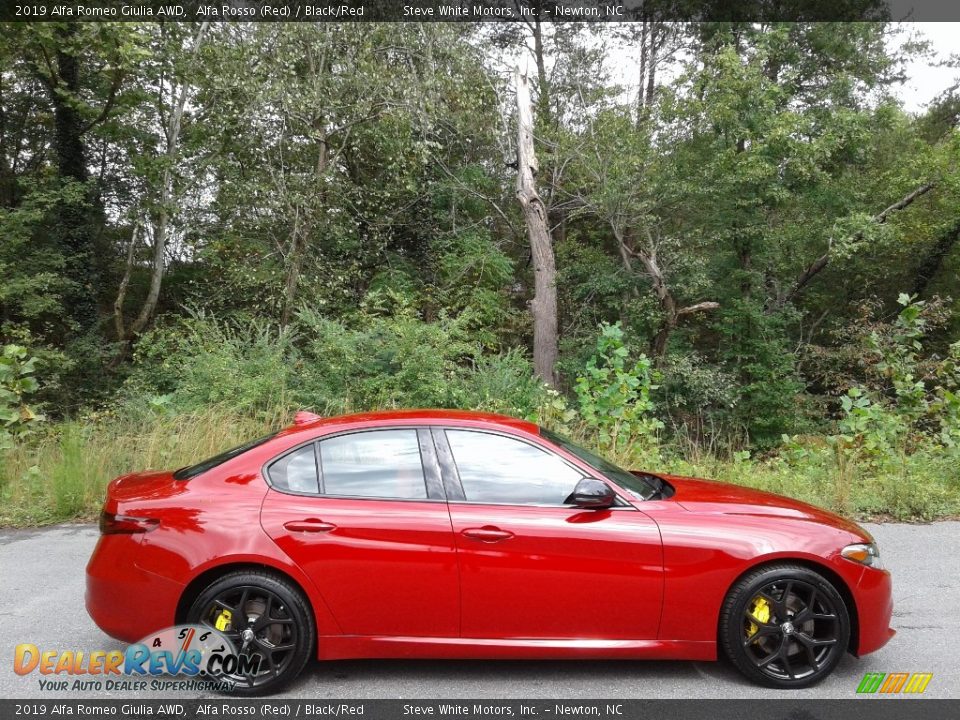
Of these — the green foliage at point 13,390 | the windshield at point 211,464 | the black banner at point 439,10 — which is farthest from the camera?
the black banner at point 439,10

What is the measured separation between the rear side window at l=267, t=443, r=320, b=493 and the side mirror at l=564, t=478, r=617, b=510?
4.55ft

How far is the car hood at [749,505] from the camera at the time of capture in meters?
3.83

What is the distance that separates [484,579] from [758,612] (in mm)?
1438

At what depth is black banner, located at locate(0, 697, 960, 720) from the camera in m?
3.36

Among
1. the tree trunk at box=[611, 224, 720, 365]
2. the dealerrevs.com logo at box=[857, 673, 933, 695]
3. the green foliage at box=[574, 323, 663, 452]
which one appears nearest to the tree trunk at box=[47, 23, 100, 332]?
the tree trunk at box=[611, 224, 720, 365]

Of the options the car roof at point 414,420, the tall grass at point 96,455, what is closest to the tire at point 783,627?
the car roof at point 414,420

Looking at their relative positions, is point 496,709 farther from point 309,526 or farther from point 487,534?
point 309,526

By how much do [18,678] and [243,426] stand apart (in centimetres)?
498

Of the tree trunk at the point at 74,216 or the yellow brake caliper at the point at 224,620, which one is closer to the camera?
the yellow brake caliper at the point at 224,620

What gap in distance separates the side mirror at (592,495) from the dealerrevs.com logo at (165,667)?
1818mm

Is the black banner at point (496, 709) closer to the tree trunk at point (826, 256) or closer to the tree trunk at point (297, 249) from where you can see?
the tree trunk at point (297, 249)

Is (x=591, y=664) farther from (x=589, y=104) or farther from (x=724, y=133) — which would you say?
(x=589, y=104)

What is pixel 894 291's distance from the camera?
71.9 feet

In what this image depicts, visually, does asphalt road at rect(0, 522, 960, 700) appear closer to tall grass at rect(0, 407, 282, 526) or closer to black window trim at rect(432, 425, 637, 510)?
black window trim at rect(432, 425, 637, 510)
